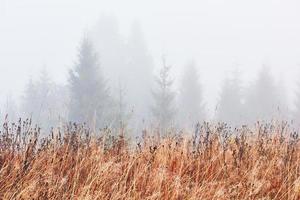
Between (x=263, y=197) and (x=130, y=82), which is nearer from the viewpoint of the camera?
(x=263, y=197)

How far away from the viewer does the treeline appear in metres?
37.5

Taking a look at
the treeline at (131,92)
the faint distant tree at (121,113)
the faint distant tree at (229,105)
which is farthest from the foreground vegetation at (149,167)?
the faint distant tree at (229,105)

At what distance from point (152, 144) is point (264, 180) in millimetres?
1536

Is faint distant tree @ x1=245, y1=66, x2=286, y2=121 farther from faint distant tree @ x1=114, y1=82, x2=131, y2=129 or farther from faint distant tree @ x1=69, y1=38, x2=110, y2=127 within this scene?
faint distant tree @ x1=69, y1=38, x2=110, y2=127

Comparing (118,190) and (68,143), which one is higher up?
(68,143)

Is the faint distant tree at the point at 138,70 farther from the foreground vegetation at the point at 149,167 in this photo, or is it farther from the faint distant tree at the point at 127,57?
the foreground vegetation at the point at 149,167

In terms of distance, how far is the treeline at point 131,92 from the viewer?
3750 centimetres

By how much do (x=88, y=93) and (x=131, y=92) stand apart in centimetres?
2043

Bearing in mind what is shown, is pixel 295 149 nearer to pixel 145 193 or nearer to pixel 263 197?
pixel 263 197

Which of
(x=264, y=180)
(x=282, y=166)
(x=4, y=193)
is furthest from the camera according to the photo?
(x=282, y=166)

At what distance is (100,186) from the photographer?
4.30 meters

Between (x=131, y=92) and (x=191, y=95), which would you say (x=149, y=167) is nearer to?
(x=191, y=95)

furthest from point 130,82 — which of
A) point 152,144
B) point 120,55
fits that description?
point 152,144

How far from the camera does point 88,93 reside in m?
38.8
